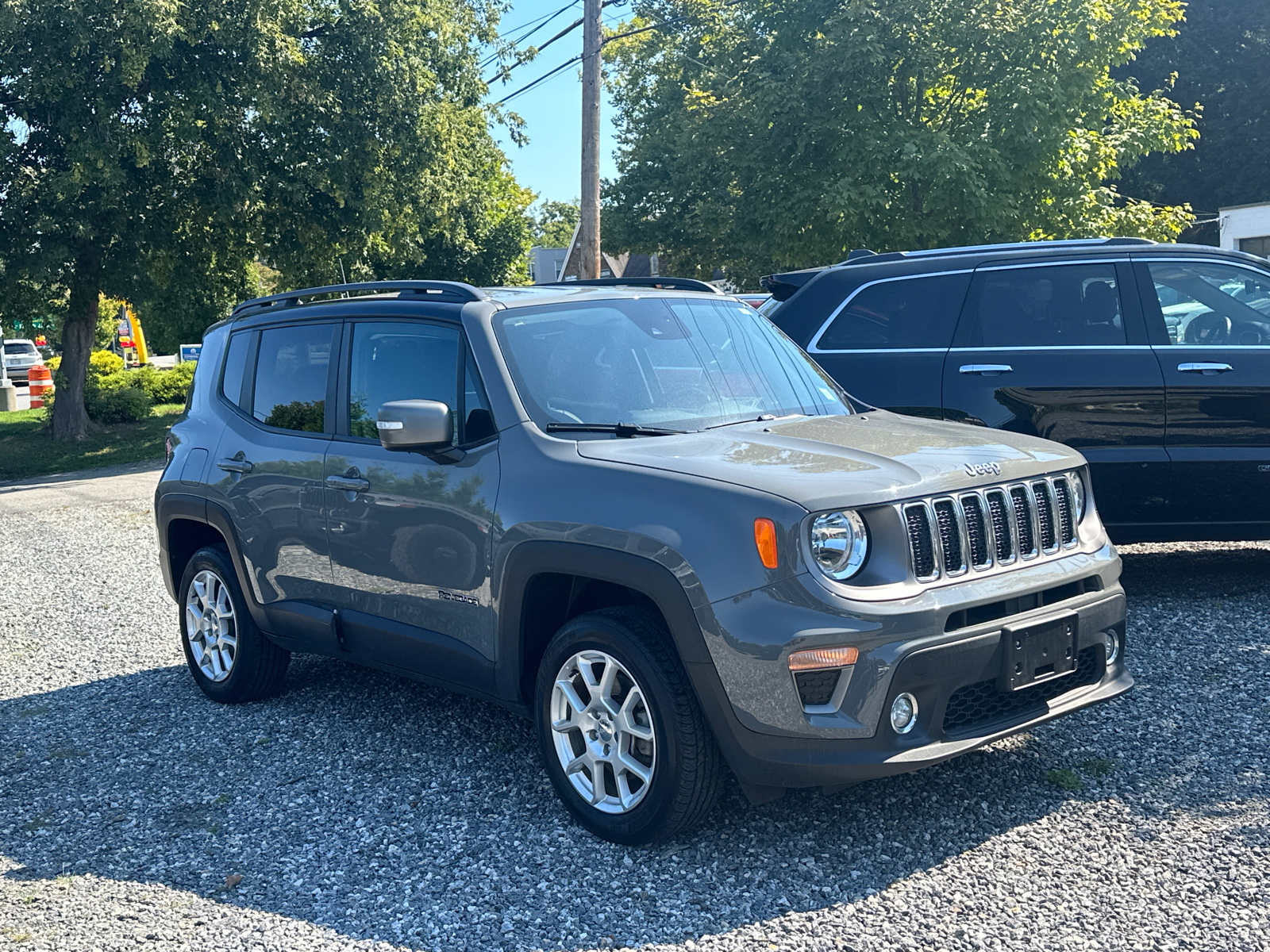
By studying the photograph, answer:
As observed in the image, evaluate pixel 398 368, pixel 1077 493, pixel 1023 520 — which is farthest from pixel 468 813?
pixel 1077 493

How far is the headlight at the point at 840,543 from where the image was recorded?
3.50 metres

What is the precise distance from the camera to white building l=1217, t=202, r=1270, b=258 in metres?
36.4

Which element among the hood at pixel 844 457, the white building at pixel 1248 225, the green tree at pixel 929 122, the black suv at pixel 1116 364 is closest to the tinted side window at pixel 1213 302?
the black suv at pixel 1116 364

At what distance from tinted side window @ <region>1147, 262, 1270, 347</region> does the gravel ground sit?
1622mm

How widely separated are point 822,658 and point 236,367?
360 cm

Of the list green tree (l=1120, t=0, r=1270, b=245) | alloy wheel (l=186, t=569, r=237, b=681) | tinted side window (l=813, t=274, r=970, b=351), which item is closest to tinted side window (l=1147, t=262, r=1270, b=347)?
tinted side window (l=813, t=274, r=970, b=351)

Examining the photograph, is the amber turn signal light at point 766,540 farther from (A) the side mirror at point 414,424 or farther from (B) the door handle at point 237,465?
(B) the door handle at point 237,465

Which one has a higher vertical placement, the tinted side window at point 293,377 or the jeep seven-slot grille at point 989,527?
the tinted side window at point 293,377

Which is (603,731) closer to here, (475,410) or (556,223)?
(475,410)

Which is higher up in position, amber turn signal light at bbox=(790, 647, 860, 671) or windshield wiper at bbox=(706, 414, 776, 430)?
windshield wiper at bbox=(706, 414, 776, 430)

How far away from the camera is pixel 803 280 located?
24.8ft

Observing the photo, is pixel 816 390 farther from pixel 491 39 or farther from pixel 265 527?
pixel 491 39

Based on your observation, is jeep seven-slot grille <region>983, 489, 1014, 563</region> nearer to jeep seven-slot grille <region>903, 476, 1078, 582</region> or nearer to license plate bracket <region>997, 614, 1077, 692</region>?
jeep seven-slot grille <region>903, 476, 1078, 582</region>

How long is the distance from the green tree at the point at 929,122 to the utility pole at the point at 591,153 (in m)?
2.24
